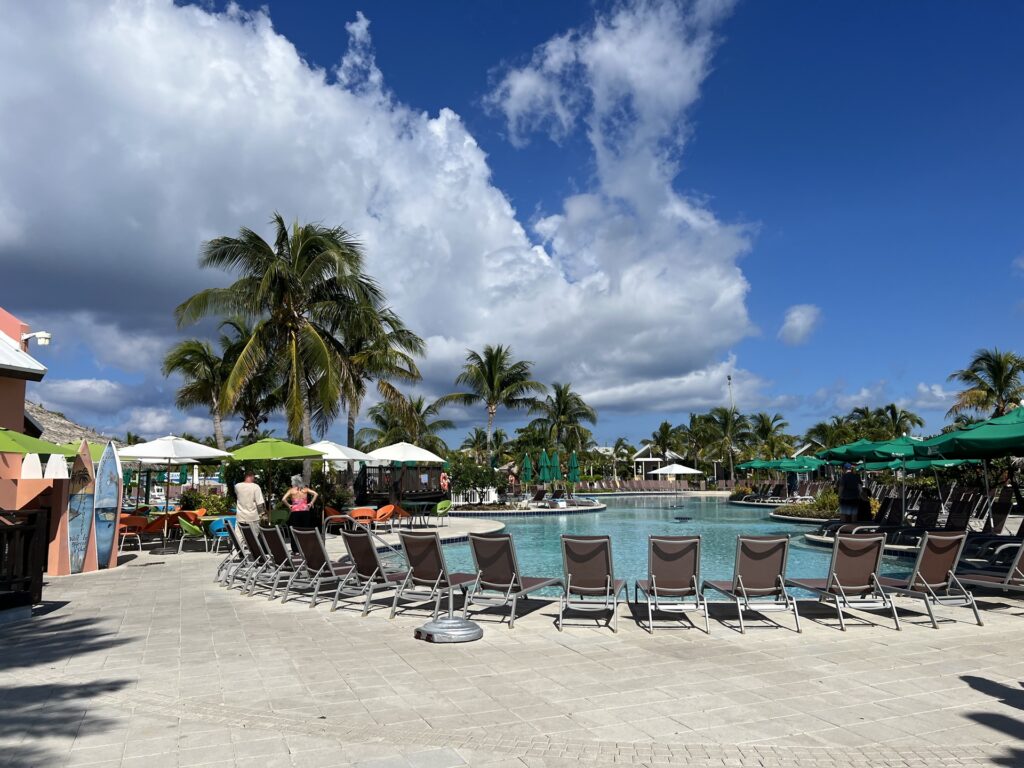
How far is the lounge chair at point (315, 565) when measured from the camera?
26.3ft

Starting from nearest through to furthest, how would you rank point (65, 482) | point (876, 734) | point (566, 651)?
1. point (876, 734)
2. point (566, 651)
3. point (65, 482)

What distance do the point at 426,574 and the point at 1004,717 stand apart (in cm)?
496

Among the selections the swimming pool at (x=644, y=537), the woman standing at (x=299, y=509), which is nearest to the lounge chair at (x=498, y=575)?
the swimming pool at (x=644, y=537)

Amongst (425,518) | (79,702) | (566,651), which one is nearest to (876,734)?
(566,651)

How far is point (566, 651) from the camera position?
5.82 m

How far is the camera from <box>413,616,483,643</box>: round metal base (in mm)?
6172

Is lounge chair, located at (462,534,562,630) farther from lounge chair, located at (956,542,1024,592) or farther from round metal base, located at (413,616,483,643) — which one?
lounge chair, located at (956,542,1024,592)

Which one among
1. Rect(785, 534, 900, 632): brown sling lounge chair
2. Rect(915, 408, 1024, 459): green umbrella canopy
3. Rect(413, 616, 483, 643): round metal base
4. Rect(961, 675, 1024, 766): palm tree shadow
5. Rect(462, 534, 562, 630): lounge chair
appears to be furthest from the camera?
Rect(915, 408, 1024, 459): green umbrella canopy

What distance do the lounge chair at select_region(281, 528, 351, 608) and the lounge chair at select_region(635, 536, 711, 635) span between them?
3.56m

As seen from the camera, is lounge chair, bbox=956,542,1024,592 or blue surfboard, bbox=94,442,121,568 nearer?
lounge chair, bbox=956,542,1024,592

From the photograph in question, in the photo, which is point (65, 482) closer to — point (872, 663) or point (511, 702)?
point (511, 702)

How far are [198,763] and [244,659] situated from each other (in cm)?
218

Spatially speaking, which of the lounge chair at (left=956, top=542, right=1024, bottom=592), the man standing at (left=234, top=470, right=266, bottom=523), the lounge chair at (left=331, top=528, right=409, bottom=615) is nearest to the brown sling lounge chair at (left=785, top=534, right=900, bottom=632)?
the lounge chair at (left=956, top=542, right=1024, bottom=592)

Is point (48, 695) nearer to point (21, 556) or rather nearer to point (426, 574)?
point (426, 574)
